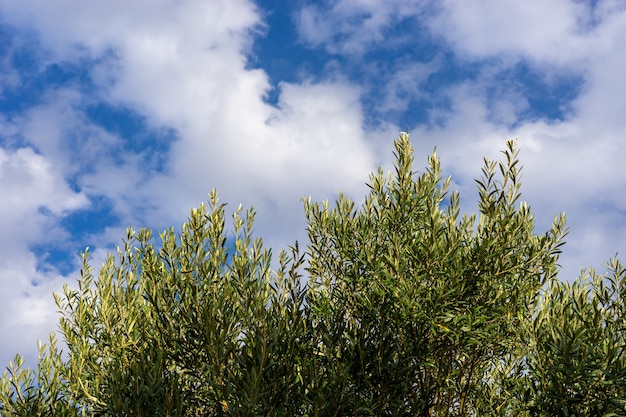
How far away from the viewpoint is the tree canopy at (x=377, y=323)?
10836 millimetres

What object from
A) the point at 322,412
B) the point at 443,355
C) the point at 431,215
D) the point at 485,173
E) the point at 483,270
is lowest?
the point at 322,412

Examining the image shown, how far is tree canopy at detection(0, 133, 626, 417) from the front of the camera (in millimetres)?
10836

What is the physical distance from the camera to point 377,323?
1184 centimetres

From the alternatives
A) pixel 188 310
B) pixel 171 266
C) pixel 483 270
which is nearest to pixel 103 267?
pixel 171 266

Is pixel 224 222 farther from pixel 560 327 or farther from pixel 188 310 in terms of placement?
pixel 560 327

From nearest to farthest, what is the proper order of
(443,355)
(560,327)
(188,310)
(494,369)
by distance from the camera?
1. (560,327)
2. (188,310)
3. (443,355)
4. (494,369)

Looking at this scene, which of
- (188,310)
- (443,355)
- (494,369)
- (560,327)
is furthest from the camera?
(494,369)

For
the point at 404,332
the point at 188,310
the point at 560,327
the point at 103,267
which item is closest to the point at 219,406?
the point at 188,310

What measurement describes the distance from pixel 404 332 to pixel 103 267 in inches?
270

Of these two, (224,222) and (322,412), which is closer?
(322,412)

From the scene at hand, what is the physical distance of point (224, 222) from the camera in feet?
38.9

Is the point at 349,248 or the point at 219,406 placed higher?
the point at 349,248

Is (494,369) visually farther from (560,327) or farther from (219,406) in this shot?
(219,406)

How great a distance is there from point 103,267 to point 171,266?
111 inches
